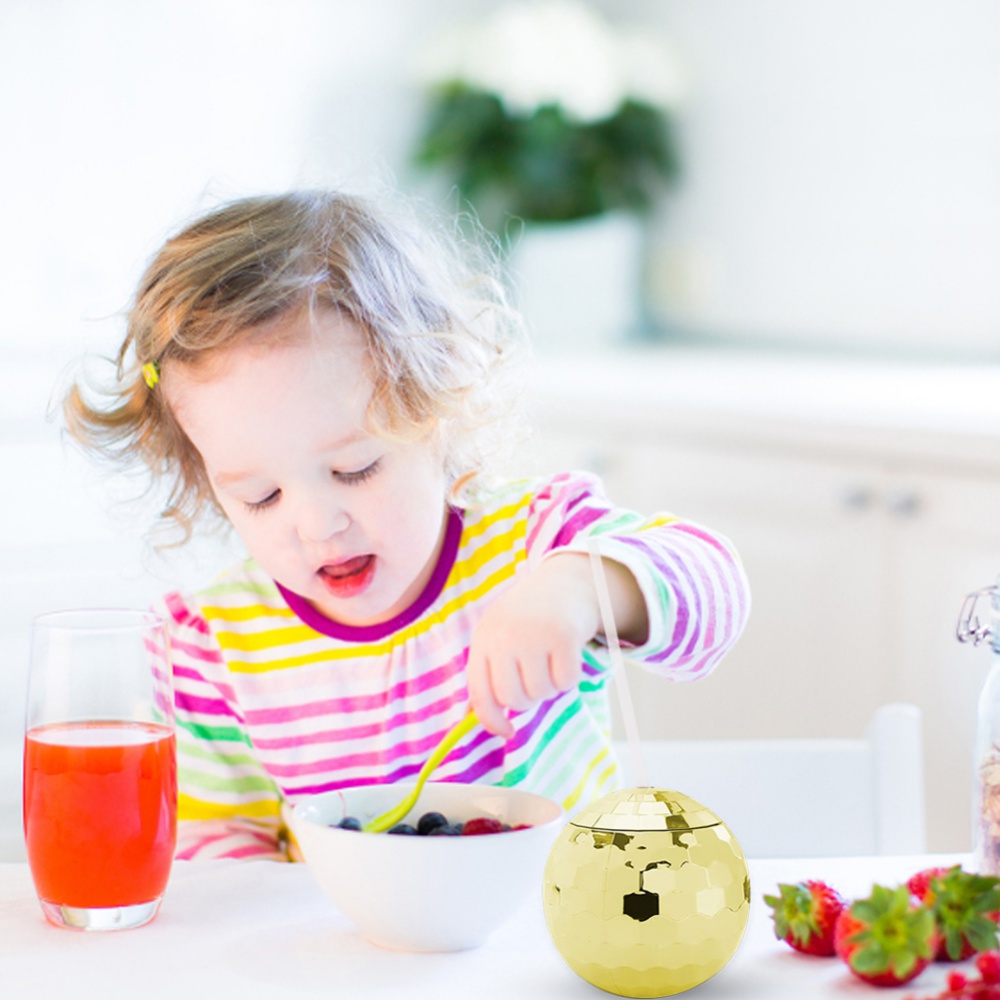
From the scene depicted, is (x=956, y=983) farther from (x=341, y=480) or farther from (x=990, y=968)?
(x=341, y=480)

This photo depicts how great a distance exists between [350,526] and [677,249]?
2122 millimetres

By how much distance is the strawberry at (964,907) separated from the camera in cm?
63

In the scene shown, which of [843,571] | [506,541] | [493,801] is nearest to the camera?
[493,801]

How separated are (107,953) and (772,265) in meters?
2.31

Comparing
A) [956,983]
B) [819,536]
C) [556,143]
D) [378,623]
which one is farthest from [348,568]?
[556,143]

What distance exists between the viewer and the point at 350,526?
0.98 m

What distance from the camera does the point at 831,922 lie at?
659 mm

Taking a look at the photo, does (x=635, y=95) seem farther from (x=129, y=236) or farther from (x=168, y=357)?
(x=168, y=357)

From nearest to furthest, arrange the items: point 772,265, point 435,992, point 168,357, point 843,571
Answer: point 435,992, point 168,357, point 843,571, point 772,265

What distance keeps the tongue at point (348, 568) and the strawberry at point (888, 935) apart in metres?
0.49

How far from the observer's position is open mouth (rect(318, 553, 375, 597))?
1.01 metres

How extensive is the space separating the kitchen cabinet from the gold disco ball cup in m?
1.19

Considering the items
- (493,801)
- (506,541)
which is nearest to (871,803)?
(506,541)

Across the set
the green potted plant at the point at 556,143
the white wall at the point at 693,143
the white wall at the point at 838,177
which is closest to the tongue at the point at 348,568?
the white wall at the point at 693,143
